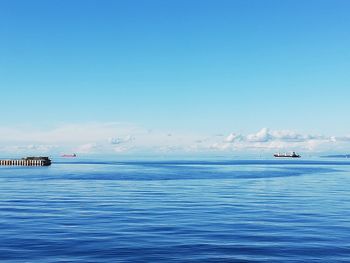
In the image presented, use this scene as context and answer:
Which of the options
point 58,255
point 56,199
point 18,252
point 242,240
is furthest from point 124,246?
point 56,199

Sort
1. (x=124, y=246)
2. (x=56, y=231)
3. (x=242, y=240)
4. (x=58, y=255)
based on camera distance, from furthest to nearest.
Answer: (x=56, y=231) → (x=242, y=240) → (x=124, y=246) → (x=58, y=255)

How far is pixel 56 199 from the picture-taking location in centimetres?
5559

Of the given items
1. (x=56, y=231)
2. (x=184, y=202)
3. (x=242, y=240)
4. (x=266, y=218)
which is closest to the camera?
(x=242, y=240)

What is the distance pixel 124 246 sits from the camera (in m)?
26.4

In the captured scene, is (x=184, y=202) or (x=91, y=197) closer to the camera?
(x=184, y=202)

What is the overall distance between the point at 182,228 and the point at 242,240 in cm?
580

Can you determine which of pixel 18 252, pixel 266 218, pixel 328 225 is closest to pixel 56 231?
pixel 18 252

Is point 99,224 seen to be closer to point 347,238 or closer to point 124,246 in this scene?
point 124,246

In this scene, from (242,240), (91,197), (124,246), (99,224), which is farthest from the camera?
(91,197)

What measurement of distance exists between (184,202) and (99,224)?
19.5 metres

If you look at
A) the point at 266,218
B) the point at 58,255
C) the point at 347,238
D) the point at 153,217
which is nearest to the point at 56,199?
the point at 153,217

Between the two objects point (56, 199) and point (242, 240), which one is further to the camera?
point (56, 199)

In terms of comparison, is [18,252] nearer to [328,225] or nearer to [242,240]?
[242,240]

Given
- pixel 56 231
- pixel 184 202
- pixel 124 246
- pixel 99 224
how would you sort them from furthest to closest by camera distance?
pixel 184 202 < pixel 99 224 < pixel 56 231 < pixel 124 246
